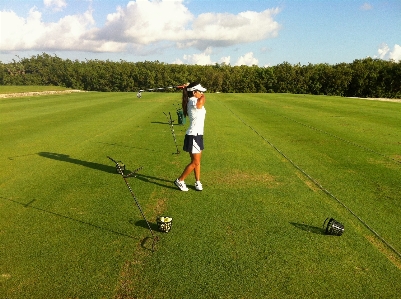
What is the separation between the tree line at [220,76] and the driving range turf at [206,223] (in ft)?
190

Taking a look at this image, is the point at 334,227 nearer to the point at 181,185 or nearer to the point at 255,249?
the point at 255,249

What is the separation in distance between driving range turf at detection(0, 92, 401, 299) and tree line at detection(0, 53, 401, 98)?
57833 millimetres

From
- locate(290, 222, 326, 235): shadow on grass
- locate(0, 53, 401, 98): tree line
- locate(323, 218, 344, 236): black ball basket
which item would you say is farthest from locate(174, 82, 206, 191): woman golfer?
locate(0, 53, 401, 98): tree line

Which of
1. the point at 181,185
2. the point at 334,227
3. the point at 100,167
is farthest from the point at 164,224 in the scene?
the point at 100,167

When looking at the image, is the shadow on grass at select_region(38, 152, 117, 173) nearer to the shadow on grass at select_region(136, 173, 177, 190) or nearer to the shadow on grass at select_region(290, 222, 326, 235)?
the shadow on grass at select_region(136, 173, 177, 190)

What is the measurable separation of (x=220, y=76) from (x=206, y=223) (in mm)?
77772

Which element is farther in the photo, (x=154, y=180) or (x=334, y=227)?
(x=154, y=180)

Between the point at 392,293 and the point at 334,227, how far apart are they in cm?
158

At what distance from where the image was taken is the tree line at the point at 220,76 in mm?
65750

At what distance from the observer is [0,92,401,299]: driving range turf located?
15.4ft

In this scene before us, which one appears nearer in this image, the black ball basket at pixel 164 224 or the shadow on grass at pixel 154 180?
the black ball basket at pixel 164 224

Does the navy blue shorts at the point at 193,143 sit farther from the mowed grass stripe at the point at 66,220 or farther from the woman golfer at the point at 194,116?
the mowed grass stripe at the point at 66,220

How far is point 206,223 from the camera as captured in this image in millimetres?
6496

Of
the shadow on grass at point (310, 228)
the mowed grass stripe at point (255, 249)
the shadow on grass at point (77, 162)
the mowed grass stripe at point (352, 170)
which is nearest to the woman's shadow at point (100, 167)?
the shadow on grass at point (77, 162)
